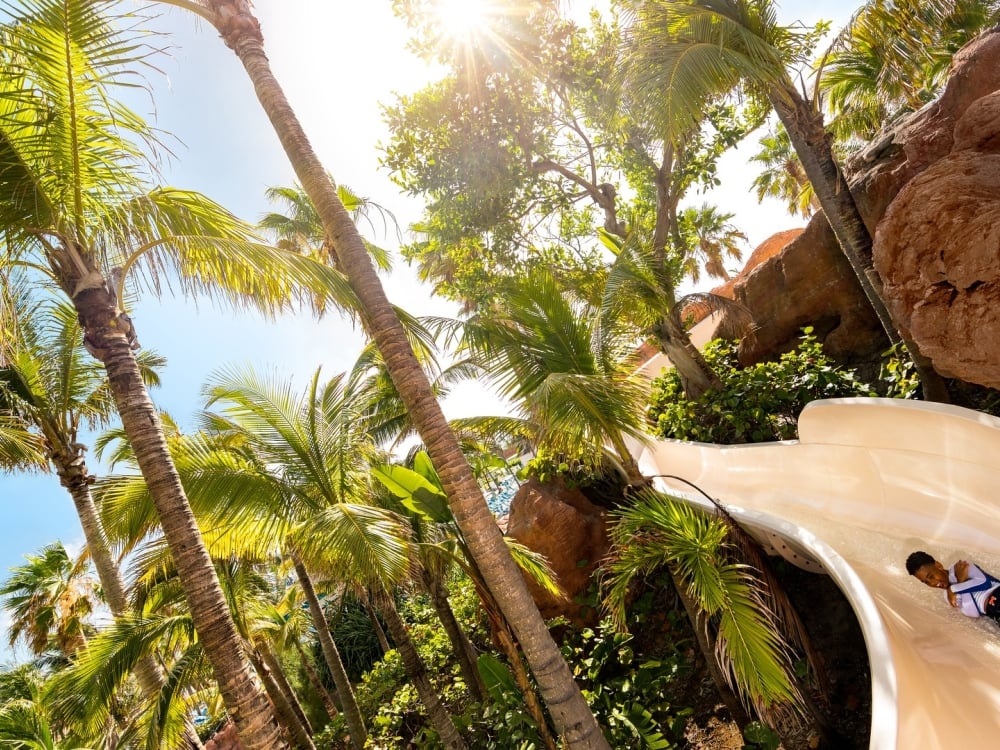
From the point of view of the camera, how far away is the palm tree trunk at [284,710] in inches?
386

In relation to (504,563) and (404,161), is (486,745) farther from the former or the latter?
(404,161)

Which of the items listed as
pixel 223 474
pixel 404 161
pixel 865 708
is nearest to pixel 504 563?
pixel 223 474

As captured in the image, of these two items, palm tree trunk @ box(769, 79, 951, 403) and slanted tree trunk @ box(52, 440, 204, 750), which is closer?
palm tree trunk @ box(769, 79, 951, 403)

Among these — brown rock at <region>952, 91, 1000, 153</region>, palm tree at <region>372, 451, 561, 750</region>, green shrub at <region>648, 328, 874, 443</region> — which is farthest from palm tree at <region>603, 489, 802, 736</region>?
brown rock at <region>952, 91, 1000, 153</region>

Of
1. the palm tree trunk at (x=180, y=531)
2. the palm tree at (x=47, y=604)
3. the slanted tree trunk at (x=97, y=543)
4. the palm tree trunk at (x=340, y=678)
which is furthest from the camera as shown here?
the palm tree at (x=47, y=604)

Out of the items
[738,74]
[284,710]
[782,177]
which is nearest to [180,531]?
[738,74]

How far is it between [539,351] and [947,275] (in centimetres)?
411

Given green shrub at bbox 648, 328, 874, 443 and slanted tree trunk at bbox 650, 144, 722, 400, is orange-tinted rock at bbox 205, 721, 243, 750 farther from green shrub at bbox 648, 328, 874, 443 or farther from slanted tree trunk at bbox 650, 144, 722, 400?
slanted tree trunk at bbox 650, 144, 722, 400

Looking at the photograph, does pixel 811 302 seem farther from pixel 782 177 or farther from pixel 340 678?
pixel 782 177

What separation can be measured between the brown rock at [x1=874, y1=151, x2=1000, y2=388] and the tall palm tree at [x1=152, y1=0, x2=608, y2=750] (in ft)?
14.9

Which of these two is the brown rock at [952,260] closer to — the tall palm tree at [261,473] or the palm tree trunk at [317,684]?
the tall palm tree at [261,473]

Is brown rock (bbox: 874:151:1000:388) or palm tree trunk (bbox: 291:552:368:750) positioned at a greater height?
brown rock (bbox: 874:151:1000:388)

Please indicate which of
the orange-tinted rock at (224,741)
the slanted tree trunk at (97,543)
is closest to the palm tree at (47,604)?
the orange-tinted rock at (224,741)

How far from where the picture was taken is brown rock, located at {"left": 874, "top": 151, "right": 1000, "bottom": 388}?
4473 mm
